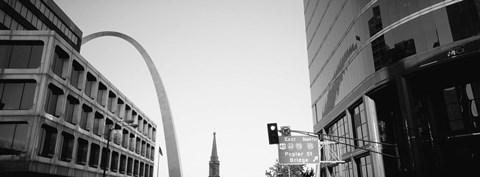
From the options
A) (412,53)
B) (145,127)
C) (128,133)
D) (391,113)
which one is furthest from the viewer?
(145,127)

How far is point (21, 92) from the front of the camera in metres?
28.9

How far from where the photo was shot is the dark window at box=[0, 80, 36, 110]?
93.1 ft

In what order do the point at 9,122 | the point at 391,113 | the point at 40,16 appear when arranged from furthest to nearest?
the point at 40,16 < the point at 391,113 < the point at 9,122

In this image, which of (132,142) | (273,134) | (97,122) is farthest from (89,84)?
(273,134)

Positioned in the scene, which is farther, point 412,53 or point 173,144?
point 173,144

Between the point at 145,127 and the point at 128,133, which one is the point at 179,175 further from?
the point at 145,127

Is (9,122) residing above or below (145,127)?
below

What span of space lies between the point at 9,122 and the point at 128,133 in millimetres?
24768

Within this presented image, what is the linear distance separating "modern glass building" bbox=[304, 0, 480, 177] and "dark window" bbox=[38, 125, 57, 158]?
24.2 metres

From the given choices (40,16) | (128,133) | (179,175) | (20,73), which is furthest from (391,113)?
(40,16)

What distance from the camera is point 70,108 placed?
→ 34.2 meters

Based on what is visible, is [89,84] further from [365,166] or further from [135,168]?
[365,166]

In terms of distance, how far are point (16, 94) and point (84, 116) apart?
9.29 metres

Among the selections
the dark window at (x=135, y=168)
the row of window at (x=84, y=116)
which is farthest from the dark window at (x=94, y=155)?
the dark window at (x=135, y=168)
